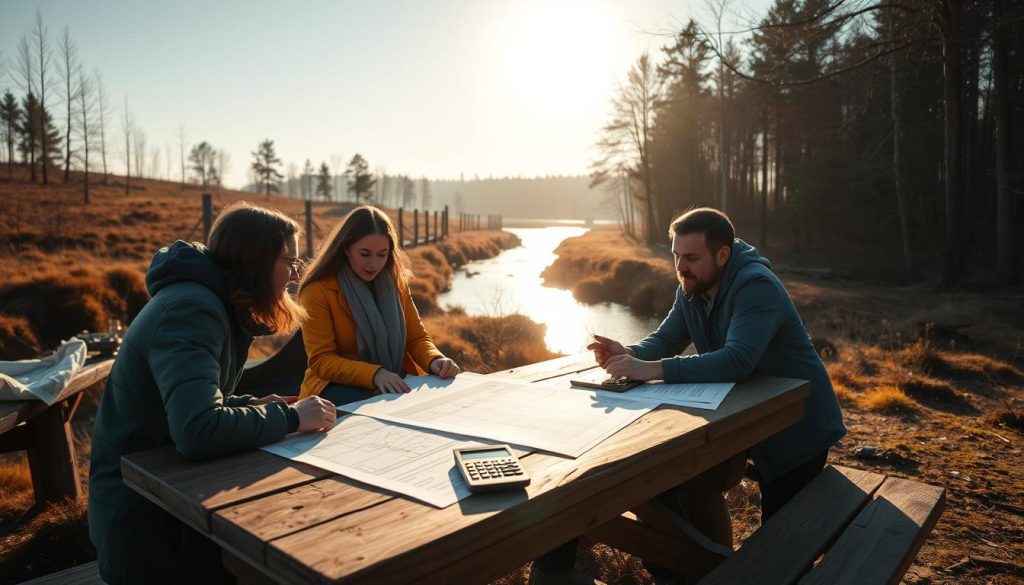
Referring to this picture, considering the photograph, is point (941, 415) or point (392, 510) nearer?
point (392, 510)

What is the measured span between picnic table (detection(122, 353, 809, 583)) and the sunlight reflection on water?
7416mm

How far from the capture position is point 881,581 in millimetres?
1818

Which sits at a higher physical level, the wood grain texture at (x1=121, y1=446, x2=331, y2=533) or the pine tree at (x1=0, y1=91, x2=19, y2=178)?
the pine tree at (x1=0, y1=91, x2=19, y2=178)

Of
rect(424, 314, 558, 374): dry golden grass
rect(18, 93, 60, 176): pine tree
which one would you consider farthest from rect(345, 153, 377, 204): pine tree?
rect(424, 314, 558, 374): dry golden grass

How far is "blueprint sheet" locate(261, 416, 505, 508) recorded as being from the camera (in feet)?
4.30

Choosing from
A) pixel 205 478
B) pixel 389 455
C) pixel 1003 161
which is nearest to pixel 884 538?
pixel 389 455

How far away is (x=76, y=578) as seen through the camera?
2227mm

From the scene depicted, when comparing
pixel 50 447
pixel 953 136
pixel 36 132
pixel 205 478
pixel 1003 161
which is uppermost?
pixel 36 132

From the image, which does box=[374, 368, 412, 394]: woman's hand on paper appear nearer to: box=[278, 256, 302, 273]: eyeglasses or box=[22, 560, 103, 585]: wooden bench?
box=[278, 256, 302, 273]: eyeglasses

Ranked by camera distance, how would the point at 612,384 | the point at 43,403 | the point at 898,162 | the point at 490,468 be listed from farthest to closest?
the point at 898,162, the point at 43,403, the point at 612,384, the point at 490,468

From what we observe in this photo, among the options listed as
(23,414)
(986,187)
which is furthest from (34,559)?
(986,187)

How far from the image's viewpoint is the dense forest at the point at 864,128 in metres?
11.2

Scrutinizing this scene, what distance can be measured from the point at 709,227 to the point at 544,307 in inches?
582

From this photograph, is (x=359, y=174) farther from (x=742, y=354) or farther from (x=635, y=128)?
(x=742, y=354)
